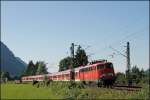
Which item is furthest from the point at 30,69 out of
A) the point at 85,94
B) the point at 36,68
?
the point at 85,94

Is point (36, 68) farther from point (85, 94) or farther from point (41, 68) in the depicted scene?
point (85, 94)

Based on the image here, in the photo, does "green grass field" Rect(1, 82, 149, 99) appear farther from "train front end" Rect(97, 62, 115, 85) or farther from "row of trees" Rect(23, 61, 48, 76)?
"row of trees" Rect(23, 61, 48, 76)

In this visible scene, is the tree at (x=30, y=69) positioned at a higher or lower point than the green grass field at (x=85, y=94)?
higher

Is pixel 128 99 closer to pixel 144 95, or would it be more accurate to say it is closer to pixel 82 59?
pixel 144 95

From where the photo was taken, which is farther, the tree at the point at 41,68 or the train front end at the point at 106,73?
the tree at the point at 41,68

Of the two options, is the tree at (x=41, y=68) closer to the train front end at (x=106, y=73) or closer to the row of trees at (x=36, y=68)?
the row of trees at (x=36, y=68)

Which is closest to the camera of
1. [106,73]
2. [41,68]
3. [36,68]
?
[106,73]

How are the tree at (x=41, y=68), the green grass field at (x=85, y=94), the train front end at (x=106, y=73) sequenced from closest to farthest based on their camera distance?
the green grass field at (x=85, y=94)
the train front end at (x=106, y=73)
the tree at (x=41, y=68)

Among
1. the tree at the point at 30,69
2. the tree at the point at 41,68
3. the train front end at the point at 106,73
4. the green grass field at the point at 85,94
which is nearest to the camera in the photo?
the green grass field at the point at 85,94

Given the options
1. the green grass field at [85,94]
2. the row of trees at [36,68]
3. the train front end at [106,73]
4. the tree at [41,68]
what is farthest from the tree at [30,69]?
the green grass field at [85,94]

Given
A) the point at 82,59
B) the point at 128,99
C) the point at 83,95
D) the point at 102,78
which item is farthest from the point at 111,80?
the point at 82,59

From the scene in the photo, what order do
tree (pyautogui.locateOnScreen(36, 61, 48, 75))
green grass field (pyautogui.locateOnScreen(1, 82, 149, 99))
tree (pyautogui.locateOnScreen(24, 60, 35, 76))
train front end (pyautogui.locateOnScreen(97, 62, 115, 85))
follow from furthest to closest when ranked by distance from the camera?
tree (pyautogui.locateOnScreen(24, 60, 35, 76))
tree (pyautogui.locateOnScreen(36, 61, 48, 75))
train front end (pyautogui.locateOnScreen(97, 62, 115, 85))
green grass field (pyautogui.locateOnScreen(1, 82, 149, 99))

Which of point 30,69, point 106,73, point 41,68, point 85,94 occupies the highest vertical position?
point 41,68

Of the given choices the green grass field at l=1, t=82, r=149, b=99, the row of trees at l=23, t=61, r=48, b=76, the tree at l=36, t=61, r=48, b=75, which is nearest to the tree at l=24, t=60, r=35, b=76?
the row of trees at l=23, t=61, r=48, b=76
